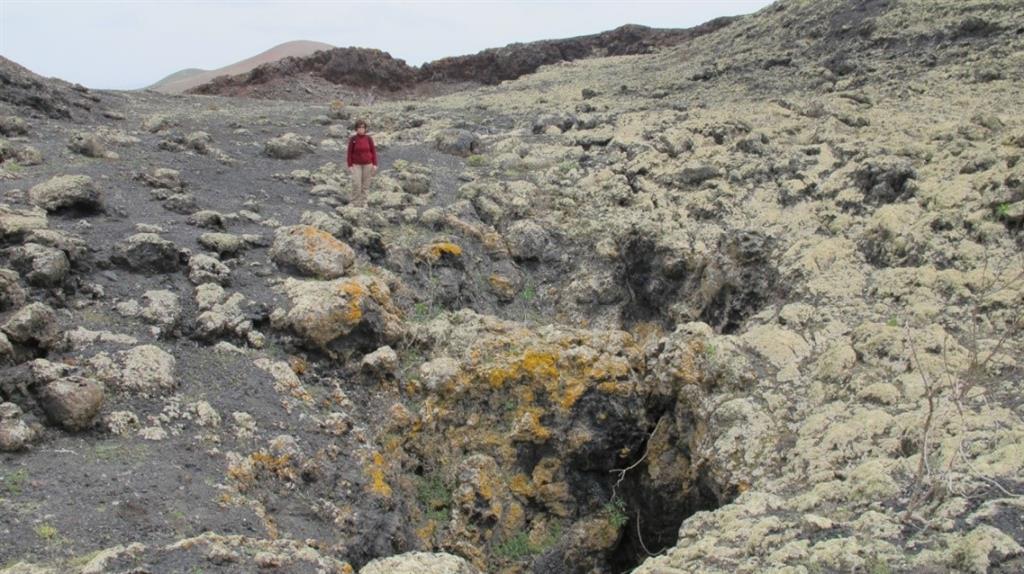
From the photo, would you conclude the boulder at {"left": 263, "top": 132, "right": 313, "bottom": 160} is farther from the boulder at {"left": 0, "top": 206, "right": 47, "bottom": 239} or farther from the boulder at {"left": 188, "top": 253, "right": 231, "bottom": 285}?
the boulder at {"left": 0, "top": 206, "right": 47, "bottom": 239}

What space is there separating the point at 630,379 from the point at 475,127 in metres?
9.53

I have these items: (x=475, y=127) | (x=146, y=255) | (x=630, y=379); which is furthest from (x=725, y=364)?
(x=475, y=127)

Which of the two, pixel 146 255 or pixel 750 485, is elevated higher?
pixel 146 255

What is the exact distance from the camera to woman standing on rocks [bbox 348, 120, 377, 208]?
13.3 m

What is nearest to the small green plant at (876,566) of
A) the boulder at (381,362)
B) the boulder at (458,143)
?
Answer: the boulder at (381,362)

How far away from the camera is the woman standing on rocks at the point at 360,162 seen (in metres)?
13.3

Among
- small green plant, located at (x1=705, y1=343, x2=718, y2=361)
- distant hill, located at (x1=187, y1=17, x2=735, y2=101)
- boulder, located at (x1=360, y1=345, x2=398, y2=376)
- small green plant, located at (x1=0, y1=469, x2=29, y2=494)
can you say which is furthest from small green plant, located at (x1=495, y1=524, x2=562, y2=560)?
distant hill, located at (x1=187, y1=17, x2=735, y2=101)

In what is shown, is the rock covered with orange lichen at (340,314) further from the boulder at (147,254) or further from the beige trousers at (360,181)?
the beige trousers at (360,181)

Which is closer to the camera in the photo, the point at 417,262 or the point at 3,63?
the point at 417,262

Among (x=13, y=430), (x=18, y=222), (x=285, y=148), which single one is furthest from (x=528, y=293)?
(x=13, y=430)

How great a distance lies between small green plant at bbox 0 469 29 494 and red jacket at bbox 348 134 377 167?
769 cm

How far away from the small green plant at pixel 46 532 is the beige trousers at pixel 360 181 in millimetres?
7802

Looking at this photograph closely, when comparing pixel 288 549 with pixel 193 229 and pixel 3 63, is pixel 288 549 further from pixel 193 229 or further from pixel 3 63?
pixel 3 63

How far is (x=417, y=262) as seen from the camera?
12.0 m
